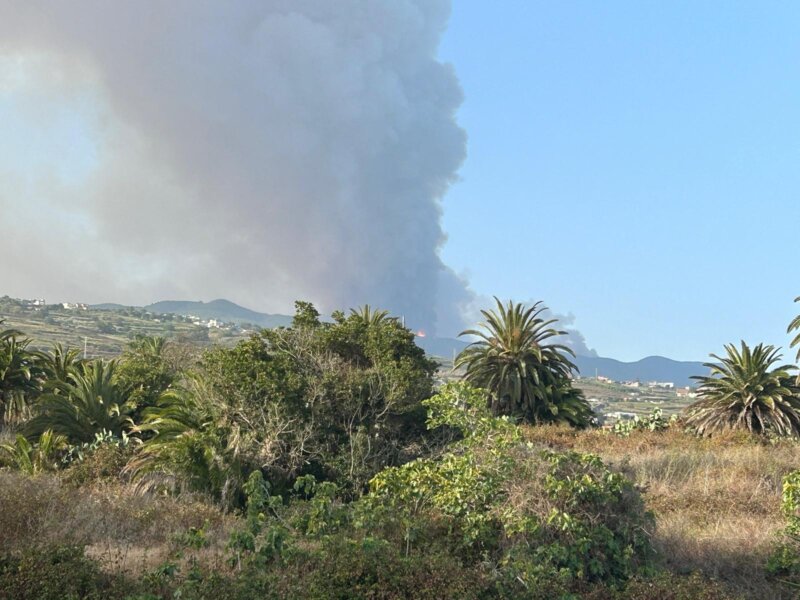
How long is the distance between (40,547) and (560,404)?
58.0ft

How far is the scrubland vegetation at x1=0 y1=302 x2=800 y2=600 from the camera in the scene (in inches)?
308

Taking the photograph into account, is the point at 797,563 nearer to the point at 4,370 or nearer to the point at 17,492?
the point at 17,492

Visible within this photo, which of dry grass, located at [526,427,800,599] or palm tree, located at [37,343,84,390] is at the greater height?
palm tree, located at [37,343,84,390]

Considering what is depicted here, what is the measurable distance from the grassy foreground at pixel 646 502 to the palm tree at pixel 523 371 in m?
5.97

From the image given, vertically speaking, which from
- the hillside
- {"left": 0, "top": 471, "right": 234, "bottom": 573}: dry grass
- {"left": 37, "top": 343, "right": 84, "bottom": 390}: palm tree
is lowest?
{"left": 0, "top": 471, "right": 234, "bottom": 573}: dry grass

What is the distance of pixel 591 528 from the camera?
9062 mm

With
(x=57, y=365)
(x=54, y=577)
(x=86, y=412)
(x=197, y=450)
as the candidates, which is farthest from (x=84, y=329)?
(x=54, y=577)

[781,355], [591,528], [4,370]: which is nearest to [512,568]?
[591,528]

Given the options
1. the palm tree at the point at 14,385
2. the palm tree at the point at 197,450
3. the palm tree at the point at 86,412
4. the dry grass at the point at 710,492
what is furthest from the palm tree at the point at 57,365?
the dry grass at the point at 710,492

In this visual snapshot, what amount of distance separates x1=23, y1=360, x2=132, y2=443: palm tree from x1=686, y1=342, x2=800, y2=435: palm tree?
1633 cm

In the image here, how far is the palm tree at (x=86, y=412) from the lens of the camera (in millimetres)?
18984

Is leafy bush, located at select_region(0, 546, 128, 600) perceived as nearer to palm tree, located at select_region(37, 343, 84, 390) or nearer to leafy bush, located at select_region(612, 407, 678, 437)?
palm tree, located at select_region(37, 343, 84, 390)

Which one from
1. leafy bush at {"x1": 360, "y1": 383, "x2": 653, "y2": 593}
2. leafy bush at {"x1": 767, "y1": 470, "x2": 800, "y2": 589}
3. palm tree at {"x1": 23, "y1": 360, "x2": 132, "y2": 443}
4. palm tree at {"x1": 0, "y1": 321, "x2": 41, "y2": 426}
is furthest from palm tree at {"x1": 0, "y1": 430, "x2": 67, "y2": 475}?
leafy bush at {"x1": 767, "y1": 470, "x2": 800, "y2": 589}

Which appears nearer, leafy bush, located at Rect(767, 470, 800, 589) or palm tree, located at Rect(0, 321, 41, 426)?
leafy bush, located at Rect(767, 470, 800, 589)
